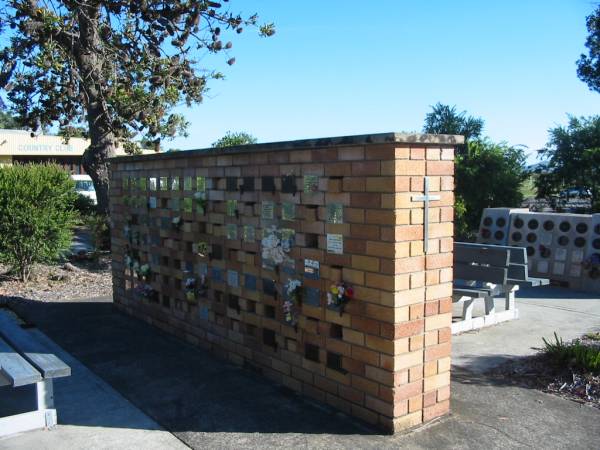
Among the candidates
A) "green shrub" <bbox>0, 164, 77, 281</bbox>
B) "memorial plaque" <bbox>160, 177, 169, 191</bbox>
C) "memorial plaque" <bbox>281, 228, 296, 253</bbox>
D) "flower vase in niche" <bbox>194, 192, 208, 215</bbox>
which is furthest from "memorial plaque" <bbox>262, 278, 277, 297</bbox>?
"green shrub" <bbox>0, 164, 77, 281</bbox>

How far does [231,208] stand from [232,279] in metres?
0.64

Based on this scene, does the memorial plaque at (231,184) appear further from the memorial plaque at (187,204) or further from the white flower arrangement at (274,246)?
the memorial plaque at (187,204)

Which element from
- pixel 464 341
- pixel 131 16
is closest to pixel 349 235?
pixel 464 341

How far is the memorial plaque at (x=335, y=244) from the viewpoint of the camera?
3.98 metres

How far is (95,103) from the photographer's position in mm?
11609

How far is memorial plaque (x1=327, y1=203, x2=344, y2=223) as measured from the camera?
13.0 feet

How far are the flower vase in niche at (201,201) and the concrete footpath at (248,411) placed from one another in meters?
1.37

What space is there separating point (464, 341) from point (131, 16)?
30.7 ft

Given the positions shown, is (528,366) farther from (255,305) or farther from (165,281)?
(165,281)

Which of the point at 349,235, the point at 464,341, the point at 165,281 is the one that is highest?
the point at 349,235

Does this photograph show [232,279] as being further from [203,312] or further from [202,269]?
[203,312]

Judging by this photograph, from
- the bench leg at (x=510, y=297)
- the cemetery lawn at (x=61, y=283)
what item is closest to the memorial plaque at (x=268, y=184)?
the bench leg at (x=510, y=297)

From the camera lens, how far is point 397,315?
3.63m

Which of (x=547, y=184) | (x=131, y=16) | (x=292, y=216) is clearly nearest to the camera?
(x=292, y=216)
